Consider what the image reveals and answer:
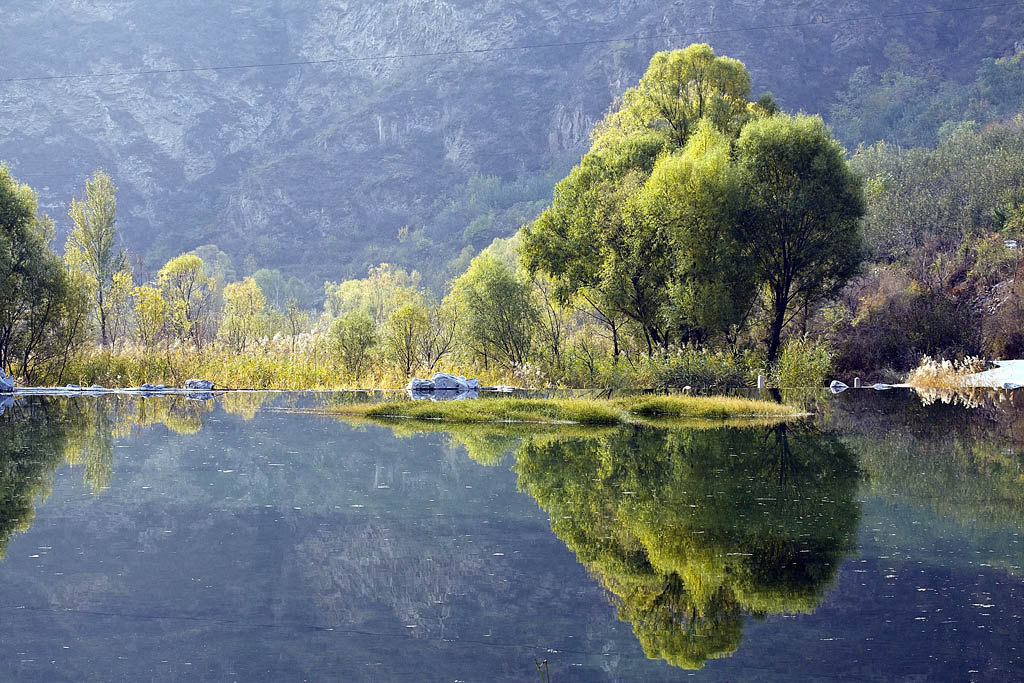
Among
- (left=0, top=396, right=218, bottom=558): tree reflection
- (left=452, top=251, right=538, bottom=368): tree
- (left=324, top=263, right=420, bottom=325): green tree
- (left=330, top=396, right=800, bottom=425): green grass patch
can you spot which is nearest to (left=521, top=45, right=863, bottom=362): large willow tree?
(left=452, top=251, right=538, bottom=368): tree

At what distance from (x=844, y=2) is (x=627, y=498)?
152 meters

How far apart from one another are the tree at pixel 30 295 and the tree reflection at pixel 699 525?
18405mm

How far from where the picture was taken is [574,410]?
18.4m

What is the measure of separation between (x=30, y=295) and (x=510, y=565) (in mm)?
24185

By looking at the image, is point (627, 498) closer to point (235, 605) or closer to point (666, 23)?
point (235, 605)

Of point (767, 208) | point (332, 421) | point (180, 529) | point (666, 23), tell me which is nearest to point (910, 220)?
point (767, 208)

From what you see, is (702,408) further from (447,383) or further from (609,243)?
(447,383)

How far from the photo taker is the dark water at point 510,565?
4945 millimetres

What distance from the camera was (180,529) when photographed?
8.01m

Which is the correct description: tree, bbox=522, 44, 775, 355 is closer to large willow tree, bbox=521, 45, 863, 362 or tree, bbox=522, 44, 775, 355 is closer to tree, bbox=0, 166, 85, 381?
large willow tree, bbox=521, 45, 863, 362

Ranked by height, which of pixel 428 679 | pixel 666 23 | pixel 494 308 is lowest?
pixel 428 679

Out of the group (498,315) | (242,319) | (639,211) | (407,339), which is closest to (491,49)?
(242,319)

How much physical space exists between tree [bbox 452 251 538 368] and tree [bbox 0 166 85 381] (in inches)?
455

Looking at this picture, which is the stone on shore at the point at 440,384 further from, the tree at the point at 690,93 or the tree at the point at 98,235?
the tree at the point at 98,235
